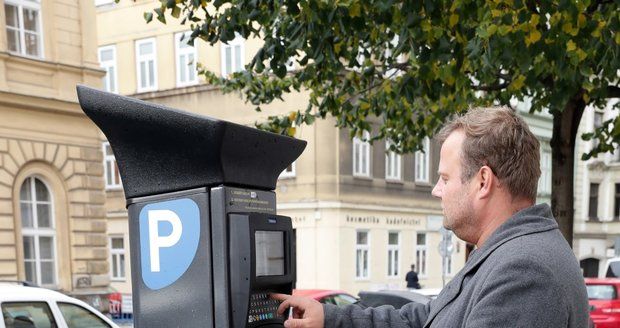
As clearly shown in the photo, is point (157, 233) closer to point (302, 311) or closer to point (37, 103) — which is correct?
point (302, 311)

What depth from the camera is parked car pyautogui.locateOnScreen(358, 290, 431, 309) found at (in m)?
8.63

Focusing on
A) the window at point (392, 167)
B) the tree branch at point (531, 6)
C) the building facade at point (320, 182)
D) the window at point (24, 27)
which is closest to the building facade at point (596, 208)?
the building facade at point (320, 182)

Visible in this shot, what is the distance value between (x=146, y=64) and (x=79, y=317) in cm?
1775

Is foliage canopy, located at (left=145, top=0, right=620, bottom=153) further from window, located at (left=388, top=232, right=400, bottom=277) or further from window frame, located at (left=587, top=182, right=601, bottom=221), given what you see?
window frame, located at (left=587, top=182, right=601, bottom=221)

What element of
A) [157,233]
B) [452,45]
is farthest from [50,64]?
[157,233]

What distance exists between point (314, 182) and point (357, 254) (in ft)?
9.16

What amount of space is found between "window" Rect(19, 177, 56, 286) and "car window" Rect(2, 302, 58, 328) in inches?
322

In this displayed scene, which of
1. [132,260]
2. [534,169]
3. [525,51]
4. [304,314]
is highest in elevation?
[525,51]

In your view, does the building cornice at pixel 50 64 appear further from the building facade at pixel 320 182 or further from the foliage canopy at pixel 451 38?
the foliage canopy at pixel 451 38

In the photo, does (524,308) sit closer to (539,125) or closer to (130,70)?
(130,70)

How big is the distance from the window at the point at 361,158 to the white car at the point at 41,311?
14.3 meters

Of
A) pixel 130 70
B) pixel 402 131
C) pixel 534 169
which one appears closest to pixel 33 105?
pixel 402 131

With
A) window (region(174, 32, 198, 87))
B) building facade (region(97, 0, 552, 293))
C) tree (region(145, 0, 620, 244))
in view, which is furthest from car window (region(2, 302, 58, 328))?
window (region(174, 32, 198, 87))

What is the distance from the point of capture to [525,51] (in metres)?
4.85
